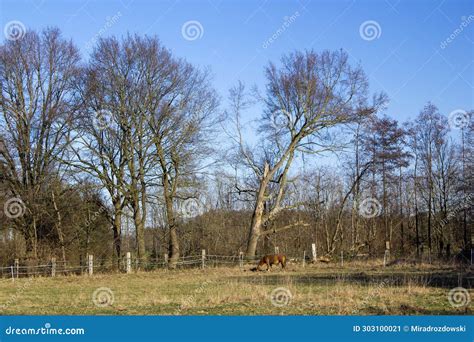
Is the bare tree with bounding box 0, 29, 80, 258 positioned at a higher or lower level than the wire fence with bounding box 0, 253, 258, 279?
higher

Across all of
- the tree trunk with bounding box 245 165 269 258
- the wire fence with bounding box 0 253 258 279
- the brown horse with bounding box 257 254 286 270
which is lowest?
the wire fence with bounding box 0 253 258 279

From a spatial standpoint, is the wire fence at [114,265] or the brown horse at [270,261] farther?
the wire fence at [114,265]

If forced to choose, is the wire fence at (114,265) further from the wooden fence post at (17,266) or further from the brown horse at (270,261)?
the brown horse at (270,261)

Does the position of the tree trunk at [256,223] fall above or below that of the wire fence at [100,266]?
above

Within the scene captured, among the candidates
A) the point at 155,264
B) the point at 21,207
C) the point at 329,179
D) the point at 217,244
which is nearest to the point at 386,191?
the point at 329,179

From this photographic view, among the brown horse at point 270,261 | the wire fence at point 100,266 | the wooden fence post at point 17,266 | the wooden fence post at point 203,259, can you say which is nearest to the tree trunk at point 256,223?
the wire fence at point 100,266

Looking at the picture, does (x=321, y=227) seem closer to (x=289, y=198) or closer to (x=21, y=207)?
(x=289, y=198)

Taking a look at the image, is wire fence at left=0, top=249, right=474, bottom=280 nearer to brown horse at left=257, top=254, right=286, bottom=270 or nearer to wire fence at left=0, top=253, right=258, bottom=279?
wire fence at left=0, top=253, right=258, bottom=279

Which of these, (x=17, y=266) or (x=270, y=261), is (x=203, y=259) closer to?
(x=270, y=261)

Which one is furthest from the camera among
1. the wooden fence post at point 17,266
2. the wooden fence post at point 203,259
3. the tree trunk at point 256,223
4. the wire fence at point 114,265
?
the tree trunk at point 256,223

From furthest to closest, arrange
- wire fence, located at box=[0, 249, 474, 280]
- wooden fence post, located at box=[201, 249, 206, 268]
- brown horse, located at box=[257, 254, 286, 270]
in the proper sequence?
1. wooden fence post, located at box=[201, 249, 206, 268]
2. wire fence, located at box=[0, 249, 474, 280]
3. brown horse, located at box=[257, 254, 286, 270]

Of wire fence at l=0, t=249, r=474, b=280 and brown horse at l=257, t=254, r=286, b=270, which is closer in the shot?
brown horse at l=257, t=254, r=286, b=270

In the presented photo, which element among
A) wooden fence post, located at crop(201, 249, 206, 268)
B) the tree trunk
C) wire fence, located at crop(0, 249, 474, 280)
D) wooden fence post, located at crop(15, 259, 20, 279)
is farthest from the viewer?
the tree trunk

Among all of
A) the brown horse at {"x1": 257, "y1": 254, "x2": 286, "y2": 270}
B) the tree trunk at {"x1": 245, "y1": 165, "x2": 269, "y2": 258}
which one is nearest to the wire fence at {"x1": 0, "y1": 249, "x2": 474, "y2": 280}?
the tree trunk at {"x1": 245, "y1": 165, "x2": 269, "y2": 258}
